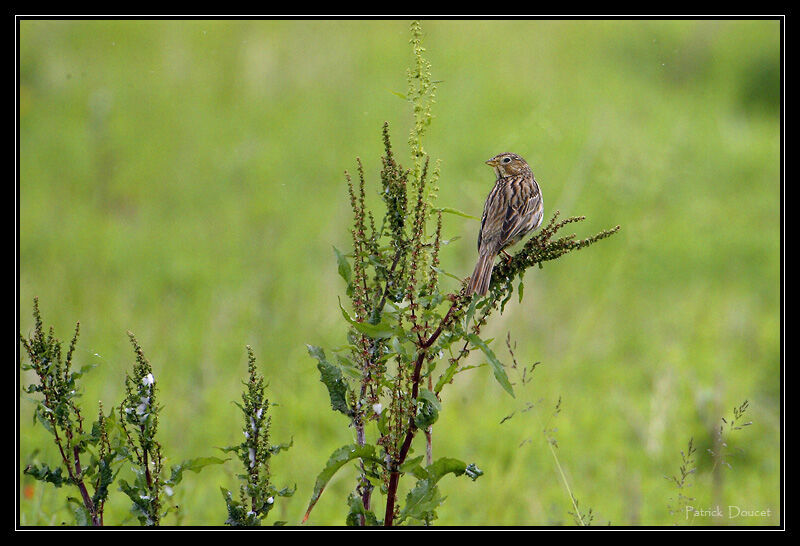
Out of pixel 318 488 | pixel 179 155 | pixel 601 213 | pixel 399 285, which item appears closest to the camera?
pixel 318 488

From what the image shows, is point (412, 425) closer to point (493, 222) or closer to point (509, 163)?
point (493, 222)

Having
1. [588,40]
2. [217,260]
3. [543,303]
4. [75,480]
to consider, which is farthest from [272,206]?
[75,480]

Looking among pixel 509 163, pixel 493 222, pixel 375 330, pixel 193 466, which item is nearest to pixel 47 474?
pixel 193 466

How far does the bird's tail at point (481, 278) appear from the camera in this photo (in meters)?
3.02

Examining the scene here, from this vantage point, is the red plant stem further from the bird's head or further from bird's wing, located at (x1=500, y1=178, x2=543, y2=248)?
the bird's head

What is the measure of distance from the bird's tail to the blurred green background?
1.05 meters

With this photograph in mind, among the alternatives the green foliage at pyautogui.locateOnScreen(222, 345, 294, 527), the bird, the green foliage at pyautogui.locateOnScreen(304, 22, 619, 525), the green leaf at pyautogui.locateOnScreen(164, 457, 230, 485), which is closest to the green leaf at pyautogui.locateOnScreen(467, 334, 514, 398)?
the green foliage at pyautogui.locateOnScreen(304, 22, 619, 525)

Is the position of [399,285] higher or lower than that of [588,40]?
lower

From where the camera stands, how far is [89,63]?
37.8 feet

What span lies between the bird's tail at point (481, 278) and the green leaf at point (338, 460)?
566mm

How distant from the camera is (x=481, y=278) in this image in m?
3.27

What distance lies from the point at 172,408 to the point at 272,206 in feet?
11.2

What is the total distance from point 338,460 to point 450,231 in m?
6.31

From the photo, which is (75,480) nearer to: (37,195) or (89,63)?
(37,195)
